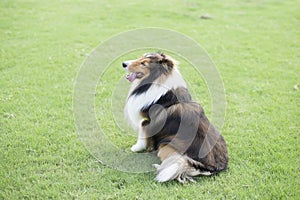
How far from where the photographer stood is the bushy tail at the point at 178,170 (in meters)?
3.47

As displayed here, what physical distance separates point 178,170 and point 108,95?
2.46m

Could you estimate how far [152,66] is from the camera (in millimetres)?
3680

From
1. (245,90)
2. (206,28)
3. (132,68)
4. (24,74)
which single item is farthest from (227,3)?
(132,68)

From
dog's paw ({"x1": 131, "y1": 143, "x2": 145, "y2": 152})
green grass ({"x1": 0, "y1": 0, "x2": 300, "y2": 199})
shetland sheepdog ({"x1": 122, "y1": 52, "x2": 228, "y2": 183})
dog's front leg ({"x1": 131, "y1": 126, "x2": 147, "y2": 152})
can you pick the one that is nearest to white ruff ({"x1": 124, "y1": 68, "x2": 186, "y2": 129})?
shetland sheepdog ({"x1": 122, "y1": 52, "x2": 228, "y2": 183})

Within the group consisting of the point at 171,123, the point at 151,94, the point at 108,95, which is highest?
the point at 151,94

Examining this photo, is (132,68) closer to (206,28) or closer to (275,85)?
(275,85)

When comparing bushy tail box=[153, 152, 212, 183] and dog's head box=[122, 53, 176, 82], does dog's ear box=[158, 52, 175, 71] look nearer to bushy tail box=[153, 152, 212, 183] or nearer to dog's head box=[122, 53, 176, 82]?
dog's head box=[122, 53, 176, 82]

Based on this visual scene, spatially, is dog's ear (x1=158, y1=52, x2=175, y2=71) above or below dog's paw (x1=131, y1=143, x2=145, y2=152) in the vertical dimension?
above

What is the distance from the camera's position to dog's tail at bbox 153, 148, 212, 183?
3469 millimetres

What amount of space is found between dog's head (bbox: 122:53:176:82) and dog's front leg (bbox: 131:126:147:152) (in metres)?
0.70

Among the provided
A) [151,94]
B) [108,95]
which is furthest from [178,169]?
[108,95]

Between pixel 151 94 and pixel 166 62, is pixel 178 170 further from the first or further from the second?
pixel 166 62

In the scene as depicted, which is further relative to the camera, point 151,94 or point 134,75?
point 134,75

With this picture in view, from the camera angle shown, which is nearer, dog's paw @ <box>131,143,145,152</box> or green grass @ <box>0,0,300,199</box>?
green grass @ <box>0,0,300,199</box>
